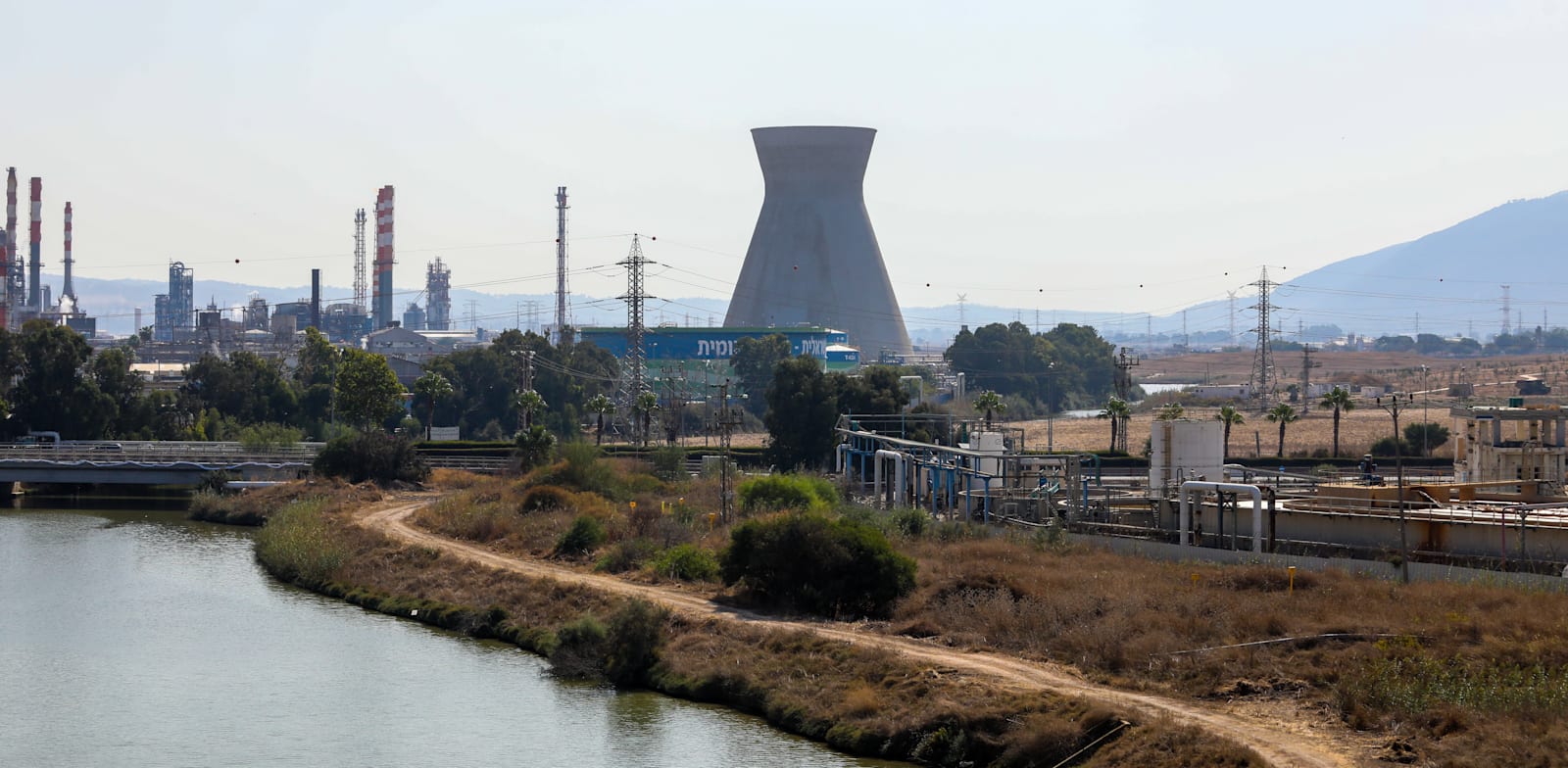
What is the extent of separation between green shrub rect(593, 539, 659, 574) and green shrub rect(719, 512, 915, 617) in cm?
436

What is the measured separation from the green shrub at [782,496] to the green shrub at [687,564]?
5.29 metres

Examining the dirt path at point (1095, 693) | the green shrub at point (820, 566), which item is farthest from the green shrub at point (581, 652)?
the green shrub at point (820, 566)

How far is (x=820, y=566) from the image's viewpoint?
2619cm

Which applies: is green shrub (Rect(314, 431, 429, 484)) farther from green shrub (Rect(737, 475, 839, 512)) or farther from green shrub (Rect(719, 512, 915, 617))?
green shrub (Rect(719, 512, 915, 617))

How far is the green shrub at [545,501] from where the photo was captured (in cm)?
3919

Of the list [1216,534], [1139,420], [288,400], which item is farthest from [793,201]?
[1216,534]

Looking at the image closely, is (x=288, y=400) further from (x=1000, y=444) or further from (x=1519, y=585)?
(x=1519, y=585)

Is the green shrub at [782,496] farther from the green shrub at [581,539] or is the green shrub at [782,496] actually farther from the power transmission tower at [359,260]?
the power transmission tower at [359,260]

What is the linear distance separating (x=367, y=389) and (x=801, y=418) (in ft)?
56.0

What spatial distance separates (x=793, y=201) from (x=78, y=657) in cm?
9146

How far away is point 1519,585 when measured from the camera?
901 inches

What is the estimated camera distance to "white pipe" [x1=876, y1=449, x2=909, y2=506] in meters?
37.1

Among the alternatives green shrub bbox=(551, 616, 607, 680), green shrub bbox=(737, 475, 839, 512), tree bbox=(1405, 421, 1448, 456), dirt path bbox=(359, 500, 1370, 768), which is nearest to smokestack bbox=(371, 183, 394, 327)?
tree bbox=(1405, 421, 1448, 456)

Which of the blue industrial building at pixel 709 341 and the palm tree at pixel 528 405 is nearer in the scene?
the palm tree at pixel 528 405
